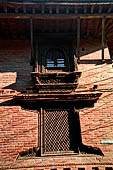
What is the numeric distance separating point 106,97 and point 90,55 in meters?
1.75

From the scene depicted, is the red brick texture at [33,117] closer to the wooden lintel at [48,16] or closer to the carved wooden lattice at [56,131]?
the carved wooden lattice at [56,131]

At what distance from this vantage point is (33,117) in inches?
201

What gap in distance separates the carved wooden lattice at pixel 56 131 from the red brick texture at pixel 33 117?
284 millimetres

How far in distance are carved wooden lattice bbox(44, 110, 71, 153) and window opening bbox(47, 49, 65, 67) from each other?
174 centimetres

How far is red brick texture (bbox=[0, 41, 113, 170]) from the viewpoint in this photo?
449cm

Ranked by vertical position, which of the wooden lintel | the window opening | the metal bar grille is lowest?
the metal bar grille

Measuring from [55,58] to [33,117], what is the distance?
2.32 meters

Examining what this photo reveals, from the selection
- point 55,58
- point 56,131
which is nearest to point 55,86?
point 55,58

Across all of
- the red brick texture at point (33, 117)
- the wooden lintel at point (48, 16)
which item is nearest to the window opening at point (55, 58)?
the red brick texture at point (33, 117)

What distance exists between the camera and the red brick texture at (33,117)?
14.7ft

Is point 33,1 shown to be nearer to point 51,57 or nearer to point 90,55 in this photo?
point 51,57

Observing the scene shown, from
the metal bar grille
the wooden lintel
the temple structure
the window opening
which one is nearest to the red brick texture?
the temple structure

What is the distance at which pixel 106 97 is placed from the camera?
18.1 feet

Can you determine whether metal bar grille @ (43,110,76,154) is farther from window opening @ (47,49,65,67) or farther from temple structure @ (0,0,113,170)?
window opening @ (47,49,65,67)
